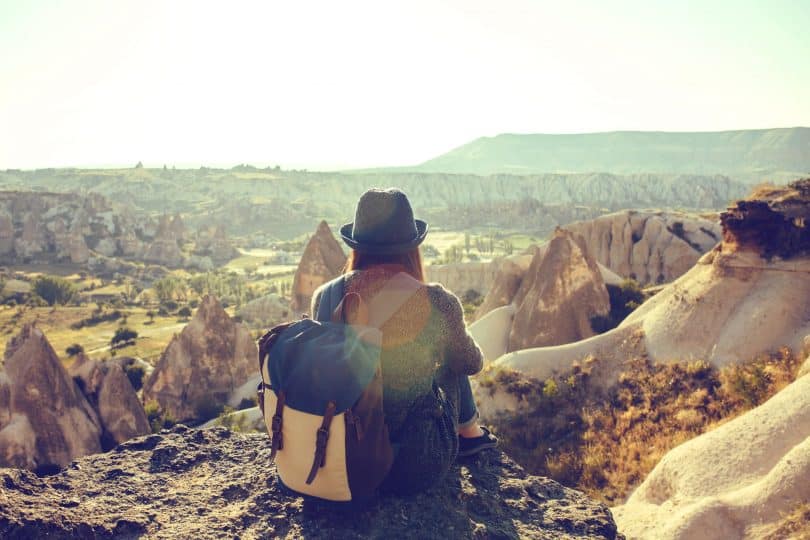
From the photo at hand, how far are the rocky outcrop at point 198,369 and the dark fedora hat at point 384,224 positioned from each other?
17.7 metres

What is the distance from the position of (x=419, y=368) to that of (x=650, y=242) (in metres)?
33.9

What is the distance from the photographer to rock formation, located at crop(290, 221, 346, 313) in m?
24.3

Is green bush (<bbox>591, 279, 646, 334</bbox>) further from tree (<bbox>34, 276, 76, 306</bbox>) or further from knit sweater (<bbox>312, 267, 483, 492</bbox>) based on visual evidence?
tree (<bbox>34, 276, 76, 306</bbox>)

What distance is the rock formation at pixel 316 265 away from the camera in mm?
24281

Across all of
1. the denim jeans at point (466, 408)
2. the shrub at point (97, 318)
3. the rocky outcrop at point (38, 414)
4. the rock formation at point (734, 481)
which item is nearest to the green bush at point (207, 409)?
the rocky outcrop at point (38, 414)

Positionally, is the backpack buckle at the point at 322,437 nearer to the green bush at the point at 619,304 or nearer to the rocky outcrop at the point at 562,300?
the rocky outcrop at the point at 562,300

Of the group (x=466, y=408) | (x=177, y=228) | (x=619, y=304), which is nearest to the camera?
(x=466, y=408)

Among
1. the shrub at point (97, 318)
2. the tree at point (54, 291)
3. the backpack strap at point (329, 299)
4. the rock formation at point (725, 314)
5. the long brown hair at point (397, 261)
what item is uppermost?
the long brown hair at point (397, 261)

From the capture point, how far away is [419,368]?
3193 millimetres

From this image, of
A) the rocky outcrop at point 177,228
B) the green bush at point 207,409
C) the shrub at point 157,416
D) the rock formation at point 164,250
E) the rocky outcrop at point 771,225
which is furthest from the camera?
the rocky outcrop at point 177,228

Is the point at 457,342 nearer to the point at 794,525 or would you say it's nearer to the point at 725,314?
the point at 794,525

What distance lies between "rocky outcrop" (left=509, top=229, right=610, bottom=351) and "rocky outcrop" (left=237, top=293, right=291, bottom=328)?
25691mm

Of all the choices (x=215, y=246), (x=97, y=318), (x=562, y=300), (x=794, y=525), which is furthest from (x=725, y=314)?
(x=215, y=246)

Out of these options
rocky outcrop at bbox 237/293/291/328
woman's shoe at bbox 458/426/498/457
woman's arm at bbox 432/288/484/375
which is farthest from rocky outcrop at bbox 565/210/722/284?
woman's arm at bbox 432/288/484/375
